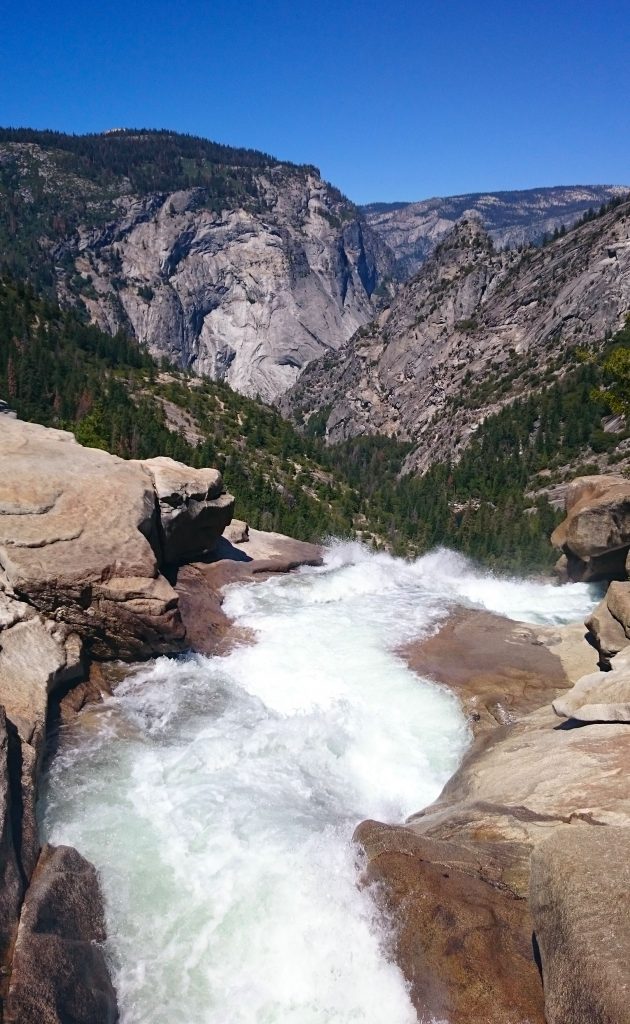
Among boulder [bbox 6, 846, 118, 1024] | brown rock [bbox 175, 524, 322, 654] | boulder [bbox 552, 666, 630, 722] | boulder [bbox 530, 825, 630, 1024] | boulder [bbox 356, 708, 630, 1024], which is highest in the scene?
boulder [bbox 530, 825, 630, 1024]

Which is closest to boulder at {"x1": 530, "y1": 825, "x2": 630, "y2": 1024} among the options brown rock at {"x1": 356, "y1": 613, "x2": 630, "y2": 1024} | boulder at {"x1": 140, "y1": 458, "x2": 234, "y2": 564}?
brown rock at {"x1": 356, "y1": 613, "x2": 630, "y2": 1024}

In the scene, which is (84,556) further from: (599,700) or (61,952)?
(599,700)

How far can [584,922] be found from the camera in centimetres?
910

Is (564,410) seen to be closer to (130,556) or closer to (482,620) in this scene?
(482,620)

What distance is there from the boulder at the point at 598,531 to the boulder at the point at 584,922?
3305 centimetres

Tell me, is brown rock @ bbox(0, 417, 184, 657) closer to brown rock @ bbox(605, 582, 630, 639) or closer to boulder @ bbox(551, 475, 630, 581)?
brown rock @ bbox(605, 582, 630, 639)

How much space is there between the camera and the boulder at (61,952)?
953 centimetres

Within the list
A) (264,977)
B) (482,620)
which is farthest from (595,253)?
(264,977)

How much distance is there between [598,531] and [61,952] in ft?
128

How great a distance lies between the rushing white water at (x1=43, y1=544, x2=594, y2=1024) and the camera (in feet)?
36.7

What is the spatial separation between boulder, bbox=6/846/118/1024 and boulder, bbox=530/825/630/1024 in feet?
23.7

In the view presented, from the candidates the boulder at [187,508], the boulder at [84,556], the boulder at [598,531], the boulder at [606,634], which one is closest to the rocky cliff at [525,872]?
the boulder at [606,634]

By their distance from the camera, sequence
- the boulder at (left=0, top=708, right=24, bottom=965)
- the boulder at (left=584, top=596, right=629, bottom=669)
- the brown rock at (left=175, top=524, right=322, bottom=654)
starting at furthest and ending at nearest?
1. the brown rock at (left=175, top=524, right=322, bottom=654)
2. the boulder at (left=584, top=596, right=629, bottom=669)
3. the boulder at (left=0, top=708, right=24, bottom=965)

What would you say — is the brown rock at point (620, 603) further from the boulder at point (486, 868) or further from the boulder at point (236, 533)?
the boulder at point (236, 533)
